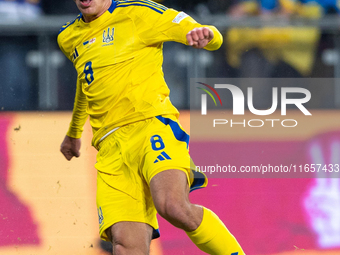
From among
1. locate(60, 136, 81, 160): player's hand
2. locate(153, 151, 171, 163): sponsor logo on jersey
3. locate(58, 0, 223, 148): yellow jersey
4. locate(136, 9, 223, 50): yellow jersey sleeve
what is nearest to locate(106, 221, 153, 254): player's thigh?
locate(153, 151, 171, 163): sponsor logo on jersey

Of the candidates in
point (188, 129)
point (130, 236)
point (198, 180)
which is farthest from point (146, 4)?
point (188, 129)

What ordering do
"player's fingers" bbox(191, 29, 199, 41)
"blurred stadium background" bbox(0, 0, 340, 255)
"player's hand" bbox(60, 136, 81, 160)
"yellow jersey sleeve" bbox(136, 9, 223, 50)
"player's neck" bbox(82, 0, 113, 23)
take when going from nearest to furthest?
"player's fingers" bbox(191, 29, 199, 41)
"yellow jersey sleeve" bbox(136, 9, 223, 50)
"player's neck" bbox(82, 0, 113, 23)
"player's hand" bbox(60, 136, 81, 160)
"blurred stadium background" bbox(0, 0, 340, 255)

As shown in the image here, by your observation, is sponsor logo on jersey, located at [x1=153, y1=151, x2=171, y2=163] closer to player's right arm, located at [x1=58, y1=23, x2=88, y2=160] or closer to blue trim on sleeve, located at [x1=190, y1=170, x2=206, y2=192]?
blue trim on sleeve, located at [x1=190, y1=170, x2=206, y2=192]

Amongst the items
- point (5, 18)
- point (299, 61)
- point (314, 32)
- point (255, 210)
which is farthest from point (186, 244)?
point (5, 18)

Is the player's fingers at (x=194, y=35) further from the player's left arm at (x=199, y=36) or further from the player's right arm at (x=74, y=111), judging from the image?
the player's right arm at (x=74, y=111)

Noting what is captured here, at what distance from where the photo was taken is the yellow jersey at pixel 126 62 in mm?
2113

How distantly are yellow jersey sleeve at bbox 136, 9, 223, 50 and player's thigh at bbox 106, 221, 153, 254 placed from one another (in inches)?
33.7

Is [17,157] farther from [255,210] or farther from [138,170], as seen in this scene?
[255,210]

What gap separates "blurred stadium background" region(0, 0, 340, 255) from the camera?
9.91ft

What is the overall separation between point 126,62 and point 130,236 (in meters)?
0.81

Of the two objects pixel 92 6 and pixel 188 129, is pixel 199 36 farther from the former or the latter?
pixel 188 129

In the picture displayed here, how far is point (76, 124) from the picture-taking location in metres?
2.60

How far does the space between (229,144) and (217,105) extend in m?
0.34

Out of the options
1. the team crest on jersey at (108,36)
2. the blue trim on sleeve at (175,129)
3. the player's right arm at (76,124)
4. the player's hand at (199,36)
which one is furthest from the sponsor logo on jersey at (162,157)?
the player's right arm at (76,124)
